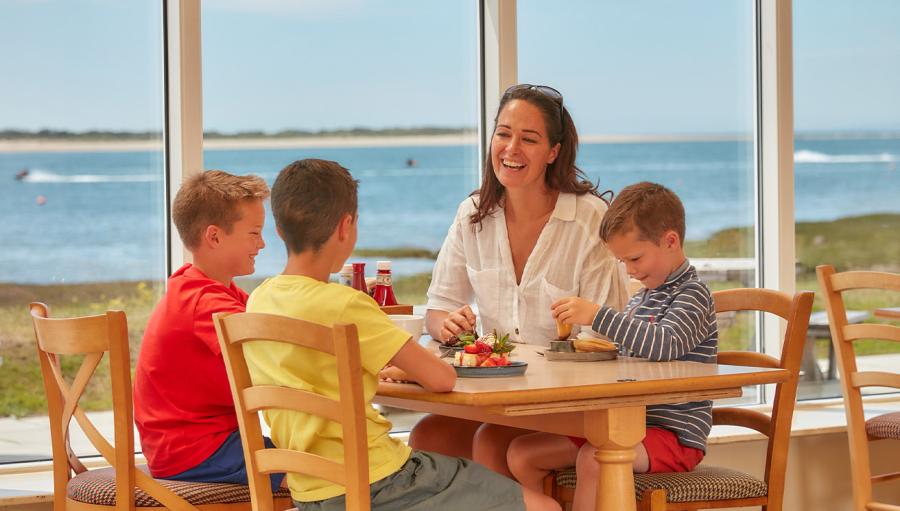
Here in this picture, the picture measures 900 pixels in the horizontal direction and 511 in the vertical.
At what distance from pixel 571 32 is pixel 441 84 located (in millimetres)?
465

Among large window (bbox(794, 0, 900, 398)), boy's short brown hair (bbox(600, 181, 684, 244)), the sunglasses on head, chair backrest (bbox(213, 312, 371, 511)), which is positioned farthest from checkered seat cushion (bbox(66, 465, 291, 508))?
large window (bbox(794, 0, 900, 398))

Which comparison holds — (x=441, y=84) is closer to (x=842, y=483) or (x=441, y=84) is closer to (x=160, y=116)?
(x=160, y=116)

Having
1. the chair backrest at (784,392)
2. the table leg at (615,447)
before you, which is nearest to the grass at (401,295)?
the chair backrest at (784,392)

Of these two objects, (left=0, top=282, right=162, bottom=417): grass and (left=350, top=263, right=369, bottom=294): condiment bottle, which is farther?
(left=0, top=282, right=162, bottom=417): grass

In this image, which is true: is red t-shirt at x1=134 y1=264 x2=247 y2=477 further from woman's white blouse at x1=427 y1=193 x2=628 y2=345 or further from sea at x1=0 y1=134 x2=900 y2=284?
sea at x1=0 y1=134 x2=900 y2=284

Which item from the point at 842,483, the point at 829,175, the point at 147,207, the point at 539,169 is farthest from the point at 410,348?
the point at 829,175

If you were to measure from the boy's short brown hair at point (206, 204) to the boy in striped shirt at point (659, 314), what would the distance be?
0.72 meters

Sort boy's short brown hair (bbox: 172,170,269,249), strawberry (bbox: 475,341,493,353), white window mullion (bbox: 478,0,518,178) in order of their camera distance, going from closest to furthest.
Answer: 1. strawberry (bbox: 475,341,493,353)
2. boy's short brown hair (bbox: 172,170,269,249)
3. white window mullion (bbox: 478,0,518,178)

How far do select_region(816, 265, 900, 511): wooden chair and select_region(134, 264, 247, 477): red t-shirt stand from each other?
1.58 metres

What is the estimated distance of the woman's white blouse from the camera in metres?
2.74

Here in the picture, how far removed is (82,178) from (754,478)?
1.93 m

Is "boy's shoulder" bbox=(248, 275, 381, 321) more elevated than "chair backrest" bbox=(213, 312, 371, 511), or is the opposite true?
"boy's shoulder" bbox=(248, 275, 381, 321)

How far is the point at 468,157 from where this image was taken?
3.62 meters

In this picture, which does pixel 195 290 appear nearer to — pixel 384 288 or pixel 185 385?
pixel 185 385
